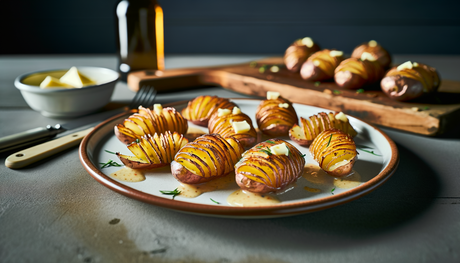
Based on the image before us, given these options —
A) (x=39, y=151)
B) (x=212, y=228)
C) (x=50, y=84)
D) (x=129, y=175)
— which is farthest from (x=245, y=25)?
(x=212, y=228)

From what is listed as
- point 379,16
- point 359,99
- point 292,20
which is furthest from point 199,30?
point 359,99

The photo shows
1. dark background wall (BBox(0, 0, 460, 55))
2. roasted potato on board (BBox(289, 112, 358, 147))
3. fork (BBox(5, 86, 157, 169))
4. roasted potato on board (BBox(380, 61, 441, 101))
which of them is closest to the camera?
fork (BBox(5, 86, 157, 169))

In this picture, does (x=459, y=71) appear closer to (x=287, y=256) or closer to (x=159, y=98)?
(x=159, y=98)

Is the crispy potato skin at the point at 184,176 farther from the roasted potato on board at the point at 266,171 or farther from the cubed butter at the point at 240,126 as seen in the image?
the cubed butter at the point at 240,126

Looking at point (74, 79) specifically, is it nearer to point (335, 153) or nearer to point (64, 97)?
point (64, 97)

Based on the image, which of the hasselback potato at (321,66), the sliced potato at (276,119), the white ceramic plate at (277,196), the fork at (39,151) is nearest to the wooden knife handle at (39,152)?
the fork at (39,151)

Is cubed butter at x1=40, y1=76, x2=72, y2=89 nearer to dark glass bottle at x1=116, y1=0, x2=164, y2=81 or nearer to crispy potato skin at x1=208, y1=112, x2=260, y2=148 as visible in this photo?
dark glass bottle at x1=116, y1=0, x2=164, y2=81

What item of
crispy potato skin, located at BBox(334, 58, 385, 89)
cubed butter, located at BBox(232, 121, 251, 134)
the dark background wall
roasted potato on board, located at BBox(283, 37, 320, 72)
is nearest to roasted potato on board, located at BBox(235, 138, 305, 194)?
cubed butter, located at BBox(232, 121, 251, 134)

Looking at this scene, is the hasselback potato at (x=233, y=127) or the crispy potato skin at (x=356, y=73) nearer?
the hasselback potato at (x=233, y=127)
